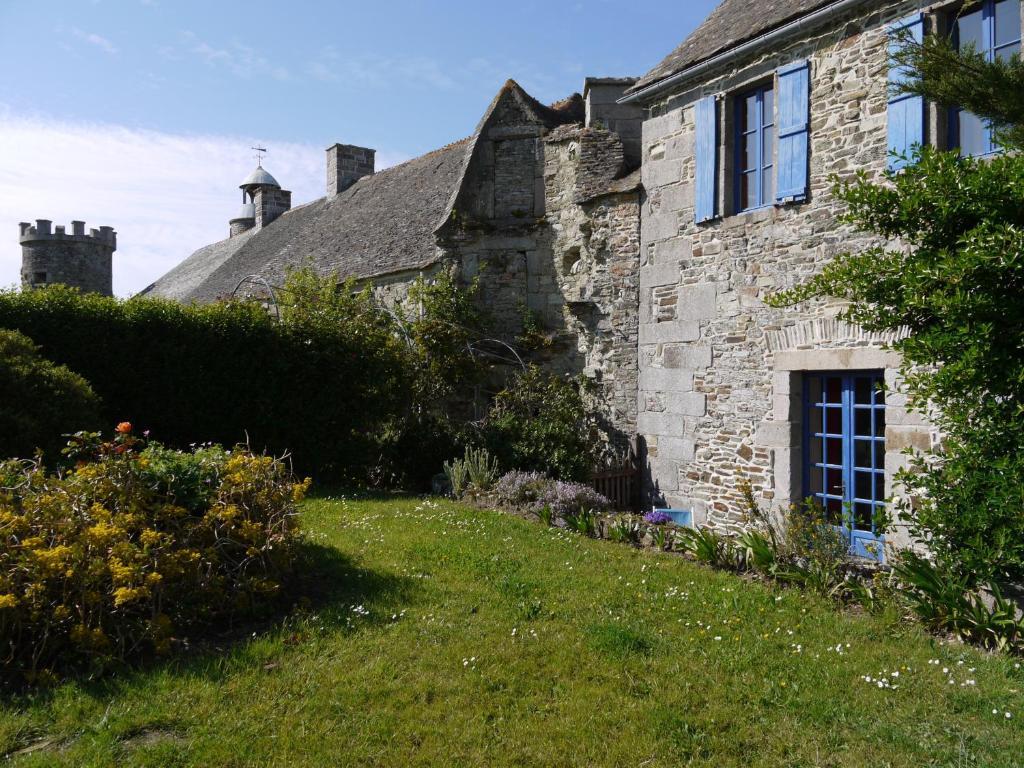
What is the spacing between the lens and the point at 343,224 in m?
19.7

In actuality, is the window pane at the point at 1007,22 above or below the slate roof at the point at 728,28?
below

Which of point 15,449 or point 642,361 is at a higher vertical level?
point 642,361

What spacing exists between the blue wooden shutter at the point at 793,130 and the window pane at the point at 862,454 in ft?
8.41

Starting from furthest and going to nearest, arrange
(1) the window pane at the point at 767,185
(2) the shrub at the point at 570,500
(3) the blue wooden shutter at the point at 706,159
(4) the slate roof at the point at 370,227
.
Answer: (4) the slate roof at the point at 370,227
(3) the blue wooden shutter at the point at 706,159
(2) the shrub at the point at 570,500
(1) the window pane at the point at 767,185

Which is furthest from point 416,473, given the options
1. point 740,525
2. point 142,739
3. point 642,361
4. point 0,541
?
point 142,739

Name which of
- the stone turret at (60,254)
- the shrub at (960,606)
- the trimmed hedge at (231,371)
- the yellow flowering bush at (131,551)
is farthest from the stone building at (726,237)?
the stone turret at (60,254)

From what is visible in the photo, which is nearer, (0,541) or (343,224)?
(0,541)

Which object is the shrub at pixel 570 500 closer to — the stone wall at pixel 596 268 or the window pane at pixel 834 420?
the stone wall at pixel 596 268

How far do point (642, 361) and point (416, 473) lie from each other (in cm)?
378

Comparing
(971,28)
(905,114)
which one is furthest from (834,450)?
(971,28)

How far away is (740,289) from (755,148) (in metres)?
1.60

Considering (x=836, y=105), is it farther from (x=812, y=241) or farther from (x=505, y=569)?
(x=505, y=569)

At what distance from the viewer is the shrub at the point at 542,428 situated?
10641 millimetres

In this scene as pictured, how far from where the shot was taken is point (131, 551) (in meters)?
4.75
